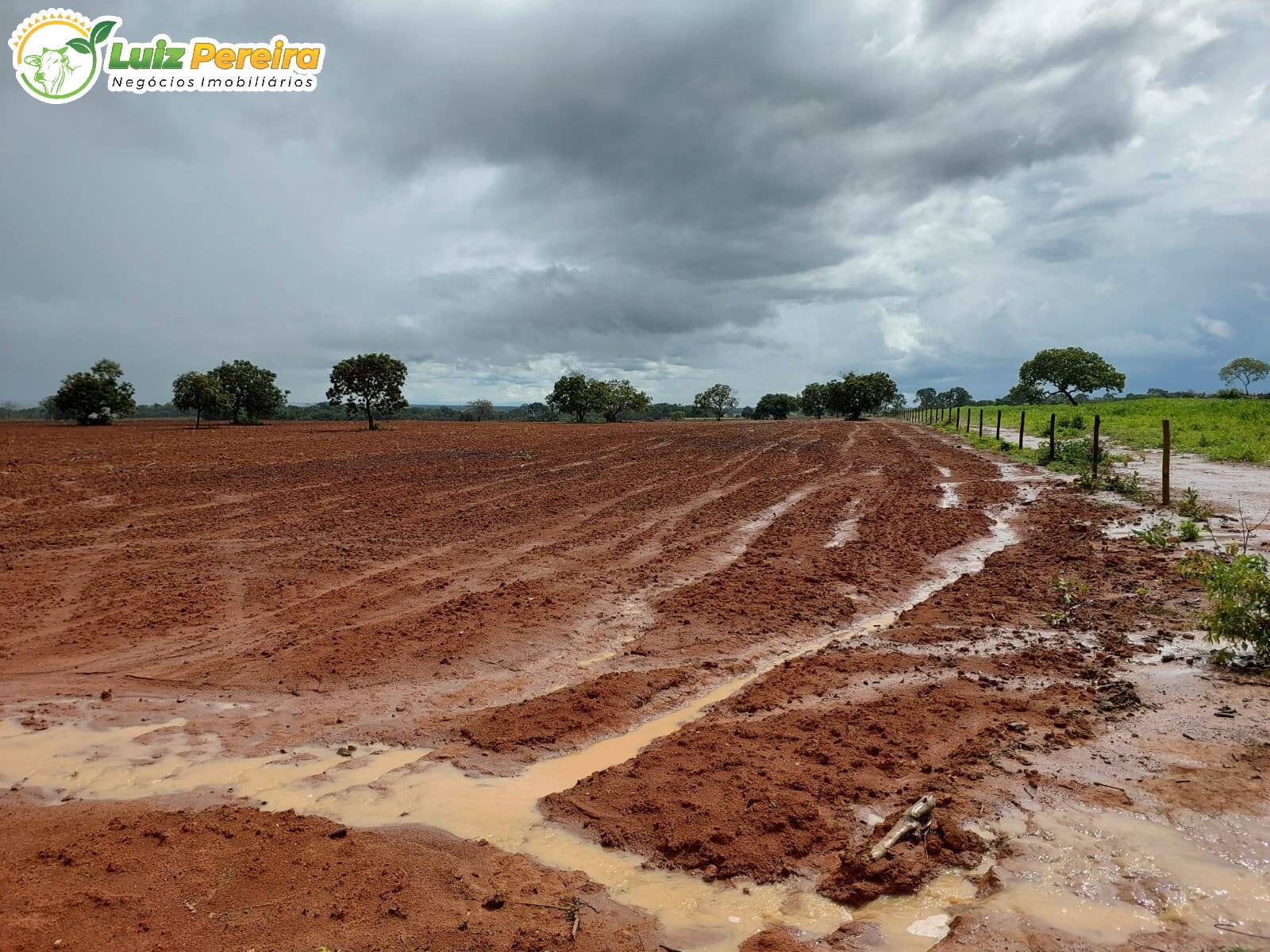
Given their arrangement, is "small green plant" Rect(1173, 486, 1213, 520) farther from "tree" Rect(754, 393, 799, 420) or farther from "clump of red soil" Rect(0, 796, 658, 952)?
"tree" Rect(754, 393, 799, 420)

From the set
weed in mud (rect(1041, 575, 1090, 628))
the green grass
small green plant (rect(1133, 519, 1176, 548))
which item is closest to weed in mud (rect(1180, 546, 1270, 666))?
weed in mud (rect(1041, 575, 1090, 628))

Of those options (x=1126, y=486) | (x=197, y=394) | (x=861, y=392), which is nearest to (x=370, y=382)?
(x=197, y=394)

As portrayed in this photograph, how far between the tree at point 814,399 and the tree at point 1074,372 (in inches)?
1559

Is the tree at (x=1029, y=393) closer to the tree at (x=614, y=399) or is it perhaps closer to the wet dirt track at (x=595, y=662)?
the tree at (x=614, y=399)

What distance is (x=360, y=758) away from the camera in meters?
4.65

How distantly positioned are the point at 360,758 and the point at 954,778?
393 centimetres

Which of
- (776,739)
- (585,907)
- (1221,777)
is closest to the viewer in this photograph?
(585,907)

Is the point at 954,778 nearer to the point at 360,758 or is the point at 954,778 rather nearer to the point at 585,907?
the point at 585,907

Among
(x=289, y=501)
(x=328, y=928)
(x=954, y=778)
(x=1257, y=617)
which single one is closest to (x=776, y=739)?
(x=954, y=778)

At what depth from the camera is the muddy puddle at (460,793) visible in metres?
3.11

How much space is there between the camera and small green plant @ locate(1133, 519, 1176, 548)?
808 centimetres

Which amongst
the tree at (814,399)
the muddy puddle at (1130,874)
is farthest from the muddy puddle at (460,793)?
the tree at (814,399)

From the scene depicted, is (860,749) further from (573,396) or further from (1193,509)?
(573,396)

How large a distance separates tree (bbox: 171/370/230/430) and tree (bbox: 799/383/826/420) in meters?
94.3
